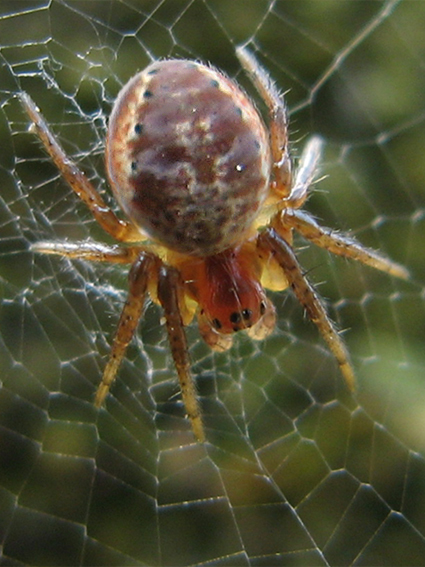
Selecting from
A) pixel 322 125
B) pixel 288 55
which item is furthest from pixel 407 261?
pixel 288 55

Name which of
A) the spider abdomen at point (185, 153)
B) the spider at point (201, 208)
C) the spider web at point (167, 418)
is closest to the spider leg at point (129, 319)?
the spider at point (201, 208)

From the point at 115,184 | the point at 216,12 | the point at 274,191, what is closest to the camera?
the point at 115,184

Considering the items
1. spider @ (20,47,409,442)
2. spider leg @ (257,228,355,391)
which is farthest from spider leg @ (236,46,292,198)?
spider leg @ (257,228,355,391)

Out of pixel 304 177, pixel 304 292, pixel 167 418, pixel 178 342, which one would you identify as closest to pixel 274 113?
pixel 304 177

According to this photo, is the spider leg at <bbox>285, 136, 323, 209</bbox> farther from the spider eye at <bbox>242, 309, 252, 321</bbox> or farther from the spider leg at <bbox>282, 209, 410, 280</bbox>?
the spider eye at <bbox>242, 309, 252, 321</bbox>

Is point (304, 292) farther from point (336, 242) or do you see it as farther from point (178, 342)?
point (178, 342)

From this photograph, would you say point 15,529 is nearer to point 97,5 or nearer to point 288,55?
point 97,5
